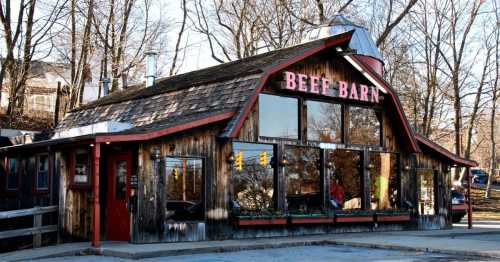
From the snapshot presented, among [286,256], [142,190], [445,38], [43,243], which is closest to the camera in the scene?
[286,256]

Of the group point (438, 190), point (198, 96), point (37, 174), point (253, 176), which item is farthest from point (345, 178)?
point (37, 174)

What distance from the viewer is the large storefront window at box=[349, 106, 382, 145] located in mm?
19891

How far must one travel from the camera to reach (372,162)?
20391 mm

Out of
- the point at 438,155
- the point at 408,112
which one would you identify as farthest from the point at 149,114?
the point at 408,112

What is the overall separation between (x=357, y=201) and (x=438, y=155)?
419 centimetres

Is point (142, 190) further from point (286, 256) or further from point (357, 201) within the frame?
point (357, 201)

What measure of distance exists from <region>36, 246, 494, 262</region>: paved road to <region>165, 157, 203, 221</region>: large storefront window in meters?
2.37

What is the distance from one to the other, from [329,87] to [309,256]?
269 inches

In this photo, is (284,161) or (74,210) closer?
(74,210)

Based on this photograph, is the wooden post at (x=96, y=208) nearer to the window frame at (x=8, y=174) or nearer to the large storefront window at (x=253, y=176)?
the large storefront window at (x=253, y=176)

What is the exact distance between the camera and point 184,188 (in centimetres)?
1606

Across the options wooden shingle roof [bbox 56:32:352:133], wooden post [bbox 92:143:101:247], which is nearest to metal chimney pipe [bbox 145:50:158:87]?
wooden shingle roof [bbox 56:32:352:133]

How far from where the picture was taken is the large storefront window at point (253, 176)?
17125 millimetres

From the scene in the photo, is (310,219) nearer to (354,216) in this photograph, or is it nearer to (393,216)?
(354,216)
